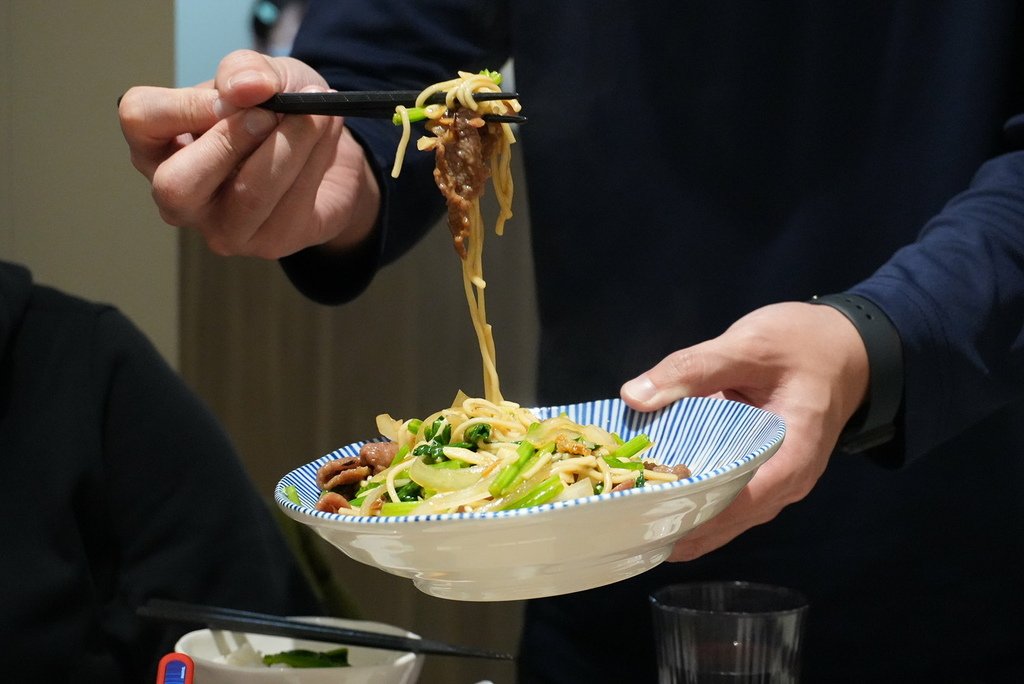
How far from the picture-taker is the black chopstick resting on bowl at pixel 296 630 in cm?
152

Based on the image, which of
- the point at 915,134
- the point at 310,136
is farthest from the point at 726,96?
the point at 310,136

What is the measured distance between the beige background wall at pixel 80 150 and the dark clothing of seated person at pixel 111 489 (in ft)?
2.89

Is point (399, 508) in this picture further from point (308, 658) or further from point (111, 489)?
point (111, 489)

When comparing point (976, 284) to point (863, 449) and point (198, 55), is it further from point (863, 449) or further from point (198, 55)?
point (198, 55)

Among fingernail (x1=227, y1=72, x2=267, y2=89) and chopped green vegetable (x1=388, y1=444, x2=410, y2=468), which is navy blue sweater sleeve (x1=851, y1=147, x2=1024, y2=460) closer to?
chopped green vegetable (x1=388, y1=444, x2=410, y2=468)

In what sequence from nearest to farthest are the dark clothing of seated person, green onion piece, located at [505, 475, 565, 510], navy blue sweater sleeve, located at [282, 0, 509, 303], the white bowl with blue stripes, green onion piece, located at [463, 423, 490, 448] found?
1. the white bowl with blue stripes
2. green onion piece, located at [505, 475, 565, 510]
3. green onion piece, located at [463, 423, 490, 448]
4. navy blue sweater sleeve, located at [282, 0, 509, 303]
5. the dark clothing of seated person

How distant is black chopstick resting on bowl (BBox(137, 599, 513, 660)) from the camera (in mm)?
1520

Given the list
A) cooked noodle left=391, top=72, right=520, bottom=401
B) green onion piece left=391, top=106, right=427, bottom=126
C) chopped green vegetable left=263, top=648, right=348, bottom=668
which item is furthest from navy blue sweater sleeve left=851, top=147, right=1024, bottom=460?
chopped green vegetable left=263, top=648, right=348, bottom=668

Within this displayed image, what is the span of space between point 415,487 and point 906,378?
66 cm

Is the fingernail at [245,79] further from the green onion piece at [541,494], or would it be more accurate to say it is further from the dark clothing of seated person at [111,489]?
the dark clothing of seated person at [111,489]

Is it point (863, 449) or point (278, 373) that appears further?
point (278, 373)

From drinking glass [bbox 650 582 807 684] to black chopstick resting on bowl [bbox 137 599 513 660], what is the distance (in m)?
0.33

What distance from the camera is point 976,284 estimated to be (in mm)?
1434

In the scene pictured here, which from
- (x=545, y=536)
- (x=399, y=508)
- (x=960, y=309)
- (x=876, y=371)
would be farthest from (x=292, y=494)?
(x=960, y=309)
